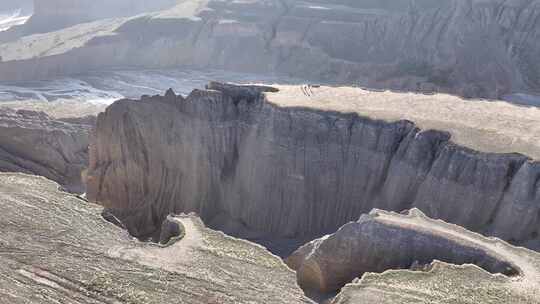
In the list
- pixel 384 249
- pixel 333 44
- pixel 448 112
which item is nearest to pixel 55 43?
pixel 333 44

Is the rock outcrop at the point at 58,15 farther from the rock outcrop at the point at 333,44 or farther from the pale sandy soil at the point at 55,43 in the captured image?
the rock outcrop at the point at 333,44

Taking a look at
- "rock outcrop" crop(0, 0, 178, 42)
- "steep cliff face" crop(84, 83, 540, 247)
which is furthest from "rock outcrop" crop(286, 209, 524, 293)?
"rock outcrop" crop(0, 0, 178, 42)

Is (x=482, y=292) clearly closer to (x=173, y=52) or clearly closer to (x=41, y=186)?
(x=41, y=186)

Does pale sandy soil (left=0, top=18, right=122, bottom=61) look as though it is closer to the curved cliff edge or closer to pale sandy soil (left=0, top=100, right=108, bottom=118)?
pale sandy soil (left=0, top=100, right=108, bottom=118)

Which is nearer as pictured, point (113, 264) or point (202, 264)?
point (113, 264)

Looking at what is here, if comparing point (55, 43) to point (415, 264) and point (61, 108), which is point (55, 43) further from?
point (415, 264)

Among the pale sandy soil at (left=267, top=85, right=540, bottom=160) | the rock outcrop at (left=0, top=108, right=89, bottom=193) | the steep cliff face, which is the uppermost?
the pale sandy soil at (left=267, top=85, right=540, bottom=160)
